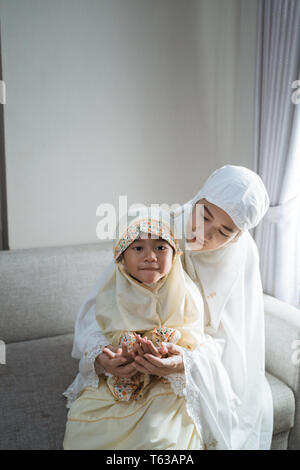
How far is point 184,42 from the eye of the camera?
2379 mm

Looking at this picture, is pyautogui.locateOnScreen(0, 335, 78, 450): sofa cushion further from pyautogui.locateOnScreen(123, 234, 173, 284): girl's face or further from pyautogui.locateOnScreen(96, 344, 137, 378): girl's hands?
pyautogui.locateOnScreen(123, 234, 173, 284): girl's face

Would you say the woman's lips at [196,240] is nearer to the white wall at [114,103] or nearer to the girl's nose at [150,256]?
the girl's nose at [150,256]

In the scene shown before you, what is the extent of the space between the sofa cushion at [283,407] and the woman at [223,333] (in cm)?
6

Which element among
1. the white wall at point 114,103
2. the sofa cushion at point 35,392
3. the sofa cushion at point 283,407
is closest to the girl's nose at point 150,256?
the sofa cushion at point 35,392

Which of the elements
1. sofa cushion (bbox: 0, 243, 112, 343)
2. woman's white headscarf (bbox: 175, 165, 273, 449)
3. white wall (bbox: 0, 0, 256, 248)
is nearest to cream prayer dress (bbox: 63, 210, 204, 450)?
woman's white headscarf (bbox: 175, 165, 273, 449)

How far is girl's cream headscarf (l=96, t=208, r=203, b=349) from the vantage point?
132 centimetres

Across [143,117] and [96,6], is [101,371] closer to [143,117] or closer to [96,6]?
[143,117]

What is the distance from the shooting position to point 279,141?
6.97 ft

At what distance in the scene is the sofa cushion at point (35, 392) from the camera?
133 centimetres

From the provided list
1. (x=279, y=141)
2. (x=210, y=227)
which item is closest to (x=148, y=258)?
(x=210, y=227)

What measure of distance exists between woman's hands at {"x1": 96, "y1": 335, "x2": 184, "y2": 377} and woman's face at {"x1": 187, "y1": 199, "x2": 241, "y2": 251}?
361mm

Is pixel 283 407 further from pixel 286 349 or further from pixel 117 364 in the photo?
pixel 117 364
